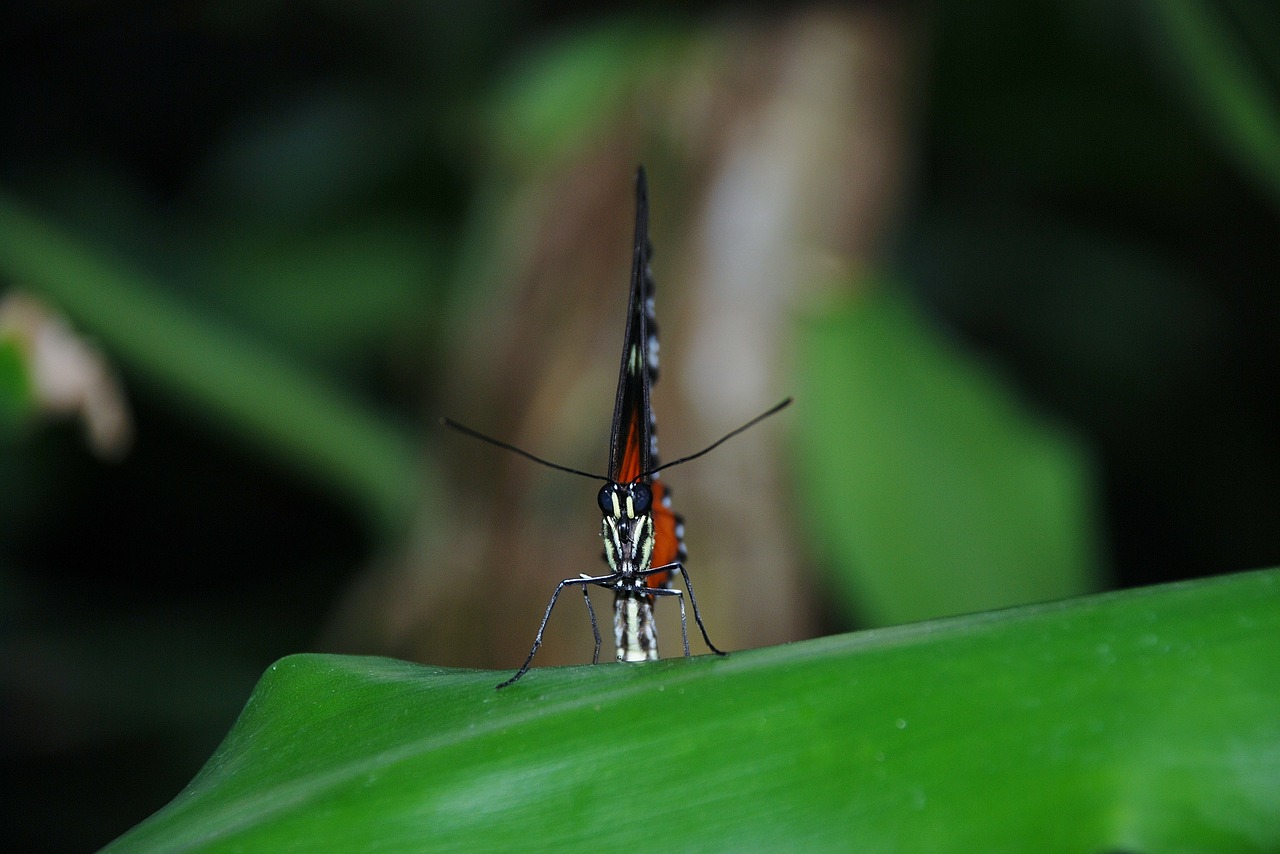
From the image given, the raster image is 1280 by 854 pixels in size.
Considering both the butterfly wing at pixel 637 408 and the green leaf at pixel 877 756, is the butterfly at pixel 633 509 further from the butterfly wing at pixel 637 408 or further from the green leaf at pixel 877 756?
the green leaf at pixel 877 756

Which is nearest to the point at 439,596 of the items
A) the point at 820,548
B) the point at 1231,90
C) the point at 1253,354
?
the point at 820,548

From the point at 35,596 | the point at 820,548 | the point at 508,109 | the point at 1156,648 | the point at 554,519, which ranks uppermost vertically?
the point at 508,109

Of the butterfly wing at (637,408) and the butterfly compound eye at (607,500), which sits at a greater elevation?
the butterfly wing at (637,408)

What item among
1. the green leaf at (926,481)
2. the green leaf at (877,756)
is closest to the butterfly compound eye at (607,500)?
the green leaf at (877,756)

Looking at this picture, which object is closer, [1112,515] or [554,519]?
[554,519]

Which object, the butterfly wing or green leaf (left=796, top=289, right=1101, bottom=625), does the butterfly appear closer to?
the butterfly wing

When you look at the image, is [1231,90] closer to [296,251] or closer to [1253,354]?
[1253,354]

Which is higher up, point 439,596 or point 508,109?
point 508,109

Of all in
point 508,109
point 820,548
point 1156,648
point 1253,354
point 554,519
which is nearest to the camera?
point 1156,648
